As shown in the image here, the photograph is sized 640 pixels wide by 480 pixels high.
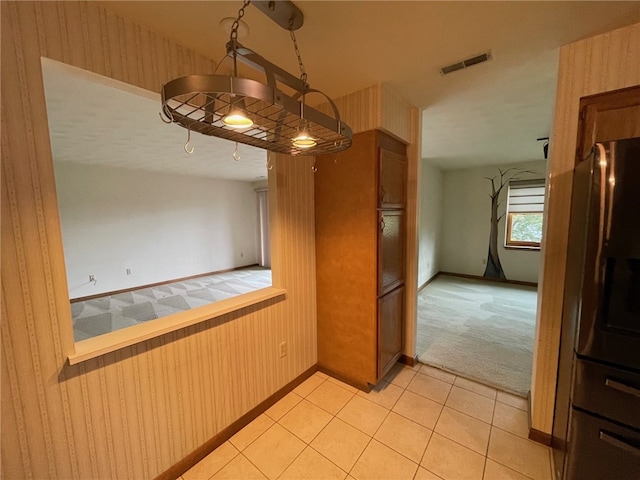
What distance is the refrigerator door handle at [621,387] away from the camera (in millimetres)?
1035

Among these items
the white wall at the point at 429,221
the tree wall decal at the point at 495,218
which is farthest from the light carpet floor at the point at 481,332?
the white wall at the point at 429,221

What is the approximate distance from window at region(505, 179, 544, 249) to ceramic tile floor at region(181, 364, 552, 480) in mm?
4208

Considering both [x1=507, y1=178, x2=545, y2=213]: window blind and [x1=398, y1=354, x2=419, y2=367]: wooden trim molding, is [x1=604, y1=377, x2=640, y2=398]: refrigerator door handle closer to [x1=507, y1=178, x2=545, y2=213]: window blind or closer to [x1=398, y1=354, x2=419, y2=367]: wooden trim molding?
[x1=398, y1=354, x2=419, y2=367]: wooden trim molding

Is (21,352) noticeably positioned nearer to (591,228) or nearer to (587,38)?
(591,228)

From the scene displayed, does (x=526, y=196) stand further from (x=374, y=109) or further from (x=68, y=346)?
(x=68, y=346)

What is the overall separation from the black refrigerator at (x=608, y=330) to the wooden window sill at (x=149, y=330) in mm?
1771

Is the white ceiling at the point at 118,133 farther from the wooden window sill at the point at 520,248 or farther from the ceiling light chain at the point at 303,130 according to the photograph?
the wooden window sill at the point at 520,248

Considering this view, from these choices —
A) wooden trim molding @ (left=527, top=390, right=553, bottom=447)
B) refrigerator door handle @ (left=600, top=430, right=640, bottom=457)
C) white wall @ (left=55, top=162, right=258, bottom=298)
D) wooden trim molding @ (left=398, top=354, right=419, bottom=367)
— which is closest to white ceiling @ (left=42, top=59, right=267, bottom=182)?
white wall @ (left=55, top=162, right=258, bottom=298)

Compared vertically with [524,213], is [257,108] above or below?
above

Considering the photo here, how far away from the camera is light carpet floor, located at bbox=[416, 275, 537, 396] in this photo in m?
2.45

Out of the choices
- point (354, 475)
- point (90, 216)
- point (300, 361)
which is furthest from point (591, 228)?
point (90, 216)

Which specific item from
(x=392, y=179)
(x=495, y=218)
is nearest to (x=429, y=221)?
(x=495, y=218)

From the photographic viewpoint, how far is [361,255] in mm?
2088

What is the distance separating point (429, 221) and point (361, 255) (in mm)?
3817
